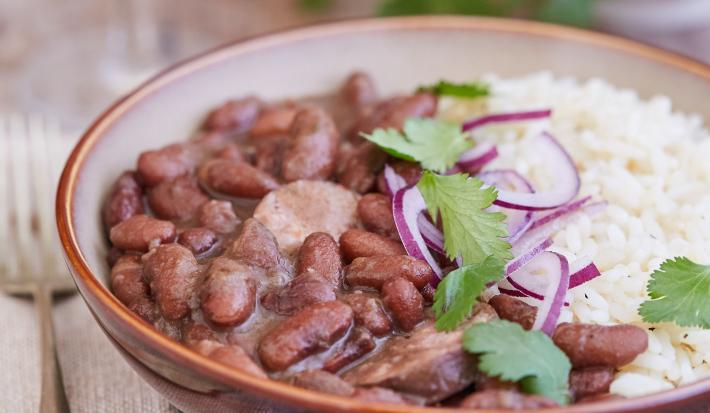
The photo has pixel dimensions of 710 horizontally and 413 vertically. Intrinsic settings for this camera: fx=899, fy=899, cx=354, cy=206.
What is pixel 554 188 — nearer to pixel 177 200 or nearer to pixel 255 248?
pixel 255 248

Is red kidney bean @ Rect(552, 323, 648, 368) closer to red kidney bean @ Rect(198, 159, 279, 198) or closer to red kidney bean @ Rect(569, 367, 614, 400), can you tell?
red kidney bean @ Rect(569, 367, 614, 400)

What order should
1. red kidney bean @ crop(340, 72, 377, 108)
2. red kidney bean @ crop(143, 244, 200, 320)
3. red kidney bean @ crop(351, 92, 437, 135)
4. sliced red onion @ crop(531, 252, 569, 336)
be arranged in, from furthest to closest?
red kidney bean @ crop(340, 72, 377, 108), red kidney bean @ crop(351, 92, 437, 135), red kidney bean @ crop(143, 244, 200, 320), sliced red onion @ crop(531, 252, 569, 336)

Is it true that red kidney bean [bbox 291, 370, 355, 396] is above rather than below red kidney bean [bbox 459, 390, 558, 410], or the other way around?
below

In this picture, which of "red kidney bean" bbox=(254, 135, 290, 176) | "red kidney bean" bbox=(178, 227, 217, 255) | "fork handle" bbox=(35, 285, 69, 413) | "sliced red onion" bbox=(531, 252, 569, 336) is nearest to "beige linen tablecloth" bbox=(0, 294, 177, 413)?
"fork handle" bbox=(35, 285, 69, 413)

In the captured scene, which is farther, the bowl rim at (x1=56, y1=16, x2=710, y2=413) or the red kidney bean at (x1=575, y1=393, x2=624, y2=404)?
the red kidney bean at (x1=575, y1=393, x2=624, y2=404)

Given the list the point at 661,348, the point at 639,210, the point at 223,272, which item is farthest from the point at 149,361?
the point at 639,210

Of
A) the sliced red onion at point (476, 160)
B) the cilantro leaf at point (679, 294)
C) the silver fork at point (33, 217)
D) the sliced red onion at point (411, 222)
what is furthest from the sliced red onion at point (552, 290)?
the silver fork at point (33, 217)
